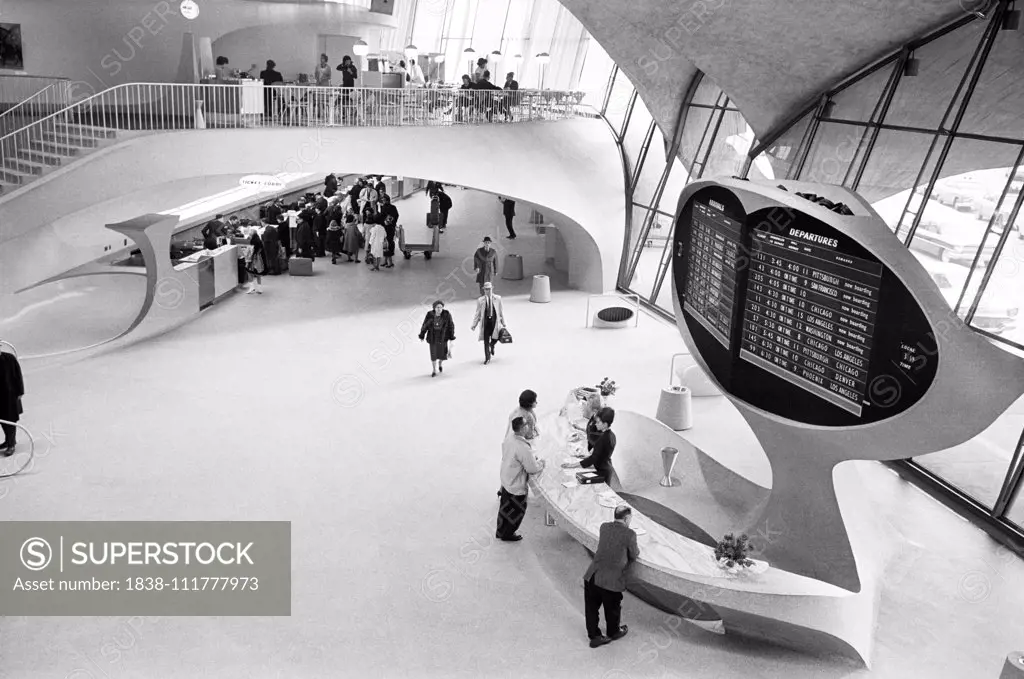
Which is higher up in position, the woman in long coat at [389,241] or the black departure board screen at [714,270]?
the black departure board screen at [714,270]

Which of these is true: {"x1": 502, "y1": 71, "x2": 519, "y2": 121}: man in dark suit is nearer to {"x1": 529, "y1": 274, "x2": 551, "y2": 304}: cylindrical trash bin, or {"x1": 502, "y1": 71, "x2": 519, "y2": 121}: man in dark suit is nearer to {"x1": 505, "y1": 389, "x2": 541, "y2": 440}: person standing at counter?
{"x1": 529, "y1": 274, "x2": 551, "y2": 304}: cylindrical trash bin

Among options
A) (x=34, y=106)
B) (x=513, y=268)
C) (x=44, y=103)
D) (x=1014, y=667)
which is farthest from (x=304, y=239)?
(x=1014, y=667)

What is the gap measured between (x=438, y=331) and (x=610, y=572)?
8.29m

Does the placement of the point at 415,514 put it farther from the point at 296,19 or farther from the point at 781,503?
the point at 296,19

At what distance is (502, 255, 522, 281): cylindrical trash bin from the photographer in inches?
977

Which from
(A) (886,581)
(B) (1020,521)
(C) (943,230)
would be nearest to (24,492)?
(A) (886,581)

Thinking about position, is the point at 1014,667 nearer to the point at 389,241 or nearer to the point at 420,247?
the point at 389,241

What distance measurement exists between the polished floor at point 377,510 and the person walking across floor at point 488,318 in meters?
0.46

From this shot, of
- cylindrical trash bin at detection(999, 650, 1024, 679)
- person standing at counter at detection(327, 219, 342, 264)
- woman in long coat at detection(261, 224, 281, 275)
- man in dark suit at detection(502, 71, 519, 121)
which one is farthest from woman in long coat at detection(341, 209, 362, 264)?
cylindrical trash bin at detection(999, 650, 1024, 679)

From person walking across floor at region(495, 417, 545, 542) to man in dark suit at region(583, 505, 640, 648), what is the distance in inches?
68.4

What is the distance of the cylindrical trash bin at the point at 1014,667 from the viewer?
7.10 meters

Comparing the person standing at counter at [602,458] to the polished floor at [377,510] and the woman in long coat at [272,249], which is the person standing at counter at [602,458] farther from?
the woman in long coat at [272,249]

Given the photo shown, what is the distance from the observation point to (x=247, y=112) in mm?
18422

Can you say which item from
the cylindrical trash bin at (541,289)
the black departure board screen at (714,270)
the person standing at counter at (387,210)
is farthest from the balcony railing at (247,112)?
the black departure board screen at (714,270)
